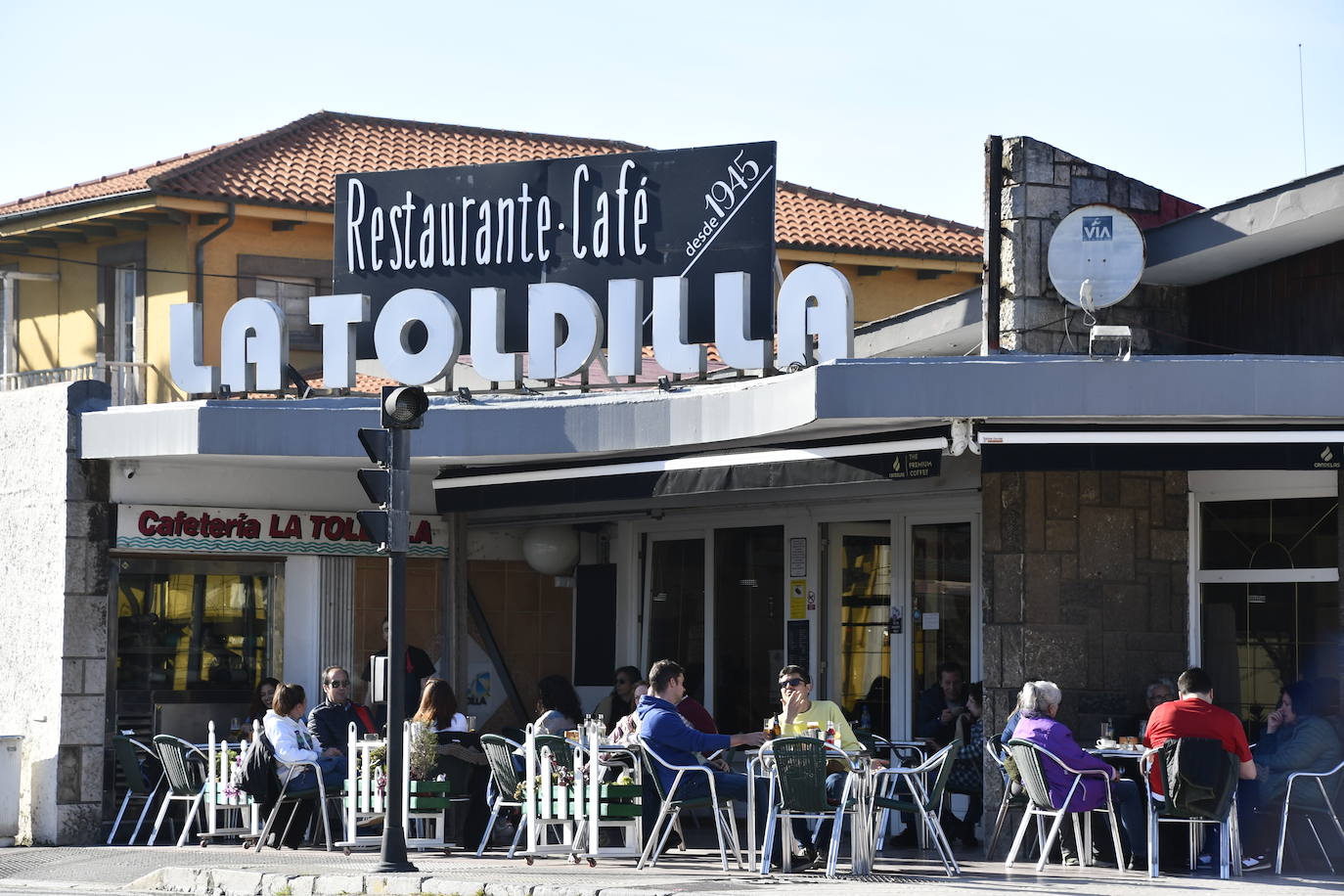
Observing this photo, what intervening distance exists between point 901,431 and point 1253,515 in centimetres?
278

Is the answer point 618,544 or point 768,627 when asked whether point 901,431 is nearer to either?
point 768,627

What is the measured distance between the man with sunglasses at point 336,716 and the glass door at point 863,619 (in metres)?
4.03

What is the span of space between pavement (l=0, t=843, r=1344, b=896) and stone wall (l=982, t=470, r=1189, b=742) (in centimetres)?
137

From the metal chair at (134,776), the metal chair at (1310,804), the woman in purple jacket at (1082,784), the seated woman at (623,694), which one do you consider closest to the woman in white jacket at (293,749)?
the metal chair at (134,776)

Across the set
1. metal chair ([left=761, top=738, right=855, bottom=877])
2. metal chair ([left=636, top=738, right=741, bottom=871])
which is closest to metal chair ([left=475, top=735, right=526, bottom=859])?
metal chair ([left=636, top=738, right=741, bottom=871])

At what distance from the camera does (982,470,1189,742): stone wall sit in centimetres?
1323

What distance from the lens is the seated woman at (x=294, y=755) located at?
13594 millimetres

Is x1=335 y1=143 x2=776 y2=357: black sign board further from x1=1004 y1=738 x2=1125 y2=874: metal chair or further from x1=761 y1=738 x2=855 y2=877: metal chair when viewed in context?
x1=761 y1=738 x2=855 y2=877: metal chair

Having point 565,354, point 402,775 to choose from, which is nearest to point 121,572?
point 565,354

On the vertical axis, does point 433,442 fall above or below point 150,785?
above

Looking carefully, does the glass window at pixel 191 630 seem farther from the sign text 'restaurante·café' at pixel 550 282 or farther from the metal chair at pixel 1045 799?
the metal chair at pixel 1045 799

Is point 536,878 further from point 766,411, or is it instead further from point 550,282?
point 550,282

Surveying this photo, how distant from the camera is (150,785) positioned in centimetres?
1551

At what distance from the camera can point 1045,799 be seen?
11.9 metres
